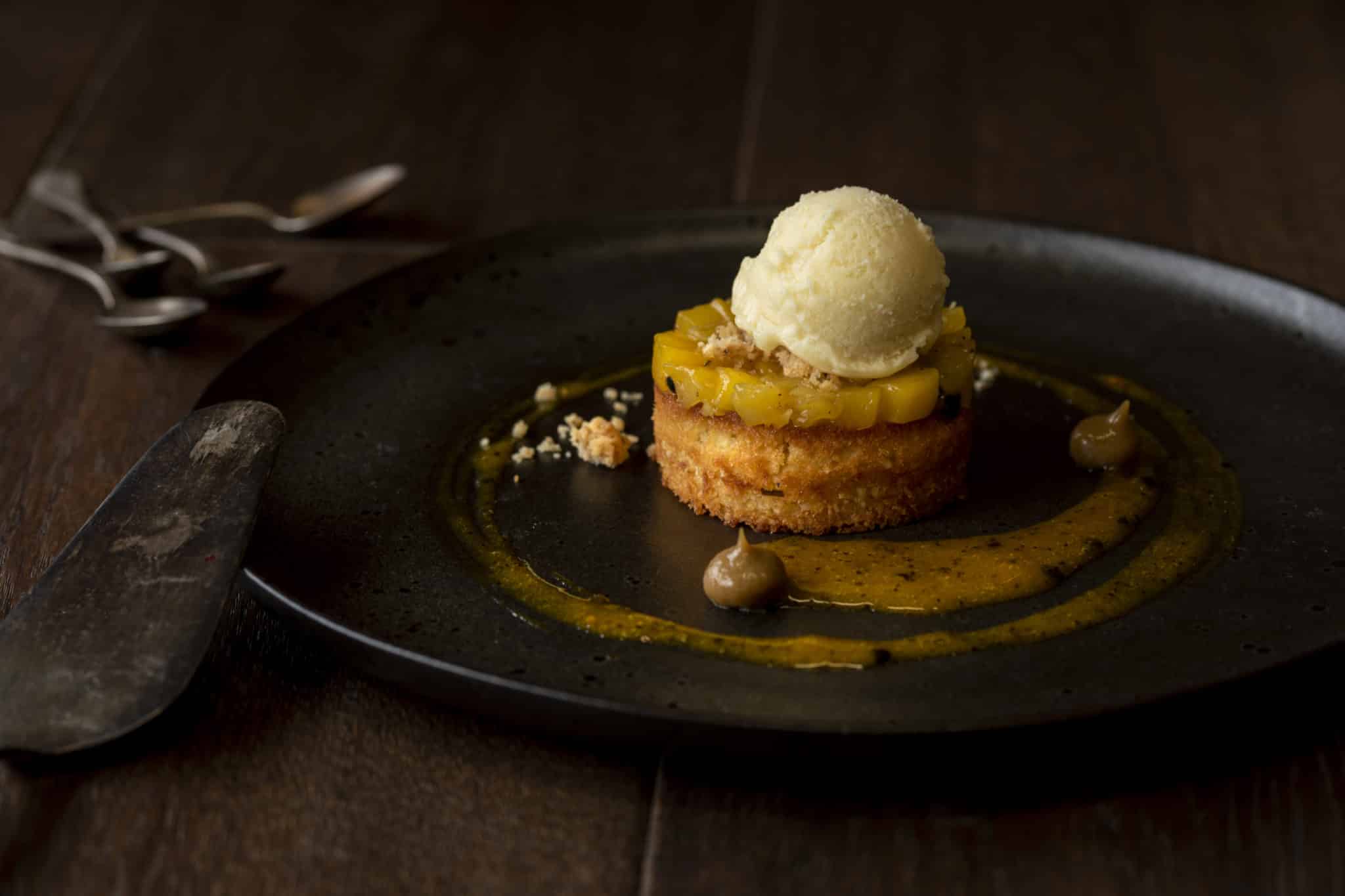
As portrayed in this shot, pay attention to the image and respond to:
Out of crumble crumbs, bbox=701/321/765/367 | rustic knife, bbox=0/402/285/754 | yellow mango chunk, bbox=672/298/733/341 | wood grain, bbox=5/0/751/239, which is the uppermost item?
crumble crumbs, bbox=701/321/765/367

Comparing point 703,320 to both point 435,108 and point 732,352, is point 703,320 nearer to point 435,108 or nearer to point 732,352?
point 732,352

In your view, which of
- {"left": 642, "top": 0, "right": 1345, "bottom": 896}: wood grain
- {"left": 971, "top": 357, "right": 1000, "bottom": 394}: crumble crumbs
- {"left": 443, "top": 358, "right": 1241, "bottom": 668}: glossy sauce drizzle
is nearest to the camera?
{"left": 642, "top": 0, "right": 1345, "bottom": 896}: wood grain

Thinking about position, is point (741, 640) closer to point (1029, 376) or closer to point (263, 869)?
point (263, 869)

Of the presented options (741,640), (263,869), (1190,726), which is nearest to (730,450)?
(741,640)

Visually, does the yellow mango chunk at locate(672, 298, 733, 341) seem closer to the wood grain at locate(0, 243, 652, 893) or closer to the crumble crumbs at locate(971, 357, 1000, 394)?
the crumble crumbs at locate(971, 357, 1000, 394)

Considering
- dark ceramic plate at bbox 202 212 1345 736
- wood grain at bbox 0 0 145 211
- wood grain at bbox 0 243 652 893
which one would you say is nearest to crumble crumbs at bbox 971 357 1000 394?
dark ceramic plate at bbox 202 212 1345 736

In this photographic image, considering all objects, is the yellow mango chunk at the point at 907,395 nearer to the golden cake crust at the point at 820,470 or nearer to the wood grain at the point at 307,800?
the golden cake crust at the point at 820,470
